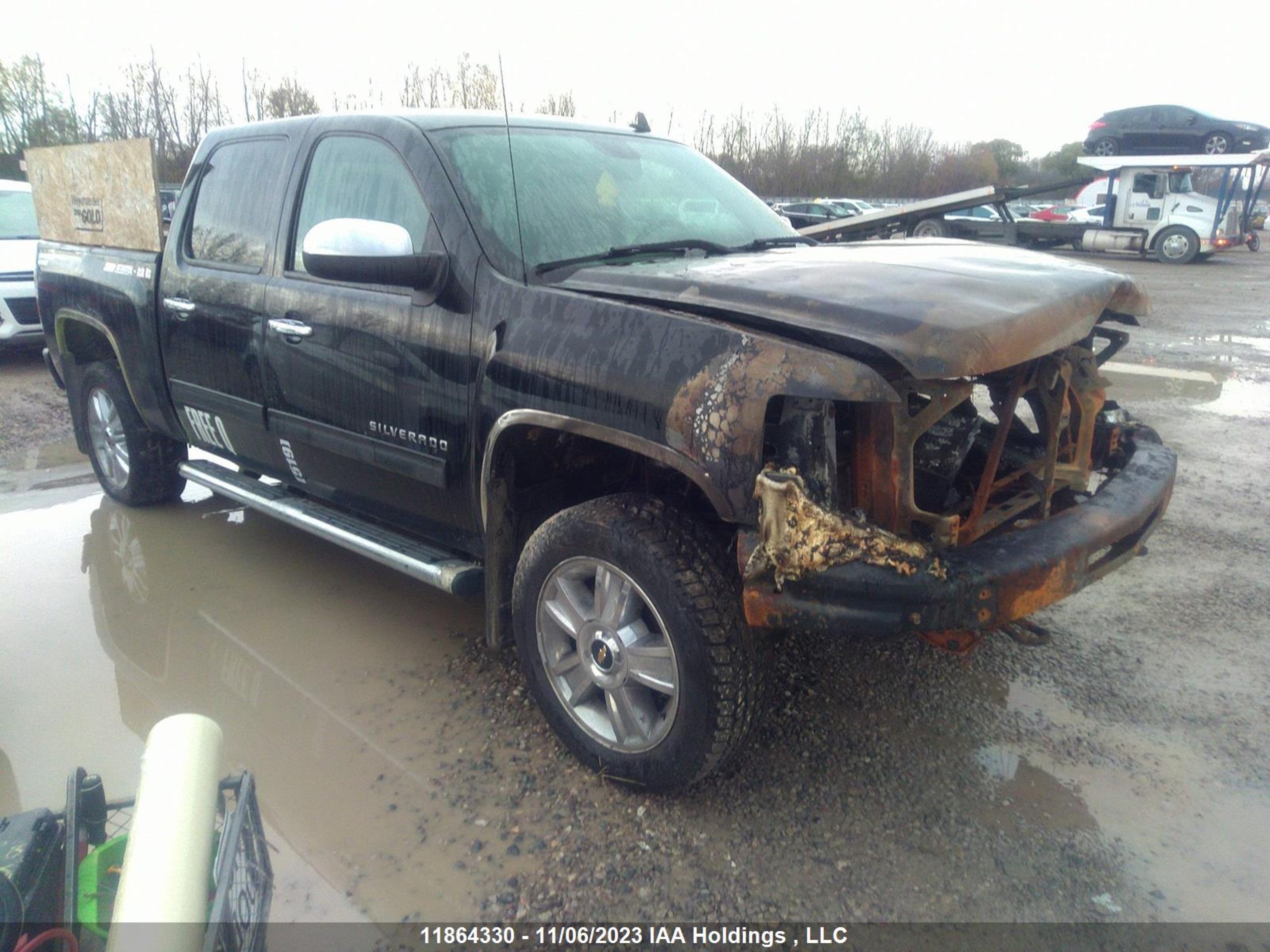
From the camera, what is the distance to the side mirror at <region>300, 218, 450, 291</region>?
2.73 m

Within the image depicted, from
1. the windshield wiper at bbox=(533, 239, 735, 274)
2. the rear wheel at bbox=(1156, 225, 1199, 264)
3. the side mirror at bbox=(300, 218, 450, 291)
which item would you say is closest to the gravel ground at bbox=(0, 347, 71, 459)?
the side mirror at bbox=(300, 218, 450, 291)

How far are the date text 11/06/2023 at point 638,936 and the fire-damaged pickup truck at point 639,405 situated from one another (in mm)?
414

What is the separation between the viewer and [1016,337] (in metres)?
2.19

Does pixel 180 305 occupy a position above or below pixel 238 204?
below

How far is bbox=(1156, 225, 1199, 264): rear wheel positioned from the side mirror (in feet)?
73.9

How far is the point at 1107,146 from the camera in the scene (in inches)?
888

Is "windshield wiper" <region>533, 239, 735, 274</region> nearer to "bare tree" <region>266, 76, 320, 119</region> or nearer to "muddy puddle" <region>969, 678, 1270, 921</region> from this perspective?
"muddy puddle" <region>969, 678, 1270, 921</region>

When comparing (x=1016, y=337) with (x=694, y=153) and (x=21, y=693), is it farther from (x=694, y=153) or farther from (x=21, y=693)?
(x=21, y=693)

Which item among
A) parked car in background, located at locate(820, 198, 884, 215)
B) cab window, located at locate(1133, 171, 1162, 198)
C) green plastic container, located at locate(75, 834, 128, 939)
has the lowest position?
green plastic container, located at locate(75, 834, 128, 939)

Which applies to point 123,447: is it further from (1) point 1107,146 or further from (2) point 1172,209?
(1) point 1107,146

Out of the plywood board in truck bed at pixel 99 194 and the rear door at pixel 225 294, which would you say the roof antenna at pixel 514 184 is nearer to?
the rear door at pixel 225 294

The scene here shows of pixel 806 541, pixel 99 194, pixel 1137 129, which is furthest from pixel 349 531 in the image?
pixel 1137 129

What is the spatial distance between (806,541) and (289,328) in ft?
7.29

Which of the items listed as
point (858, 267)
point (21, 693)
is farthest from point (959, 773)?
point (21, 693)
